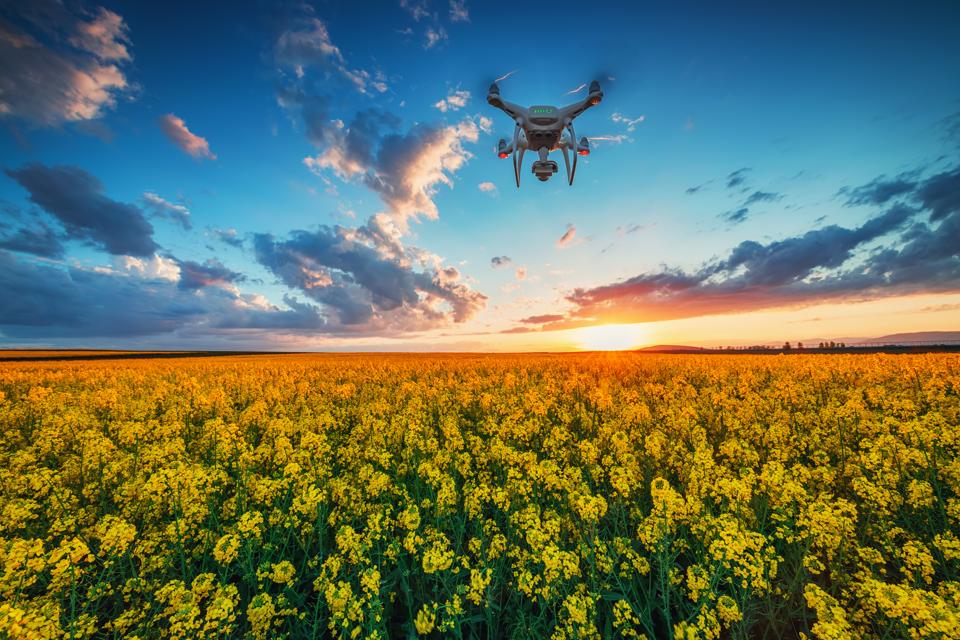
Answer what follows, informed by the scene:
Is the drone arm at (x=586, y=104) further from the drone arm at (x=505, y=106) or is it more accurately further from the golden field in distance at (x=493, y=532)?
the golden field in distance at (x=493, y=532)

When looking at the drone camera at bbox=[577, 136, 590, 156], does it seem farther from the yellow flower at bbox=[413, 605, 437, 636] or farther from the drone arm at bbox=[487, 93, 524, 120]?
the yellow flower at bbox=[413, 605, 437, 636]

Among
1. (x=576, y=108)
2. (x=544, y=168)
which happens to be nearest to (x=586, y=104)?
(x=576, y=108)

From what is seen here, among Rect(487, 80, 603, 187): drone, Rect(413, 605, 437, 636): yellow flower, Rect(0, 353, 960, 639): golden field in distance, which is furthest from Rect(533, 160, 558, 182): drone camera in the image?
Rect(413, 605, 437, 636): yellow flower

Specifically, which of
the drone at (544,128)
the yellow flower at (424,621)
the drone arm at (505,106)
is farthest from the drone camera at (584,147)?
the yellow flower at (424,621)

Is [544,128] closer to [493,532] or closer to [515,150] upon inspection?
[515,150]

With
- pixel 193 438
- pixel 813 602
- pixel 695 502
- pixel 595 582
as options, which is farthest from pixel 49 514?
pixel 813 602

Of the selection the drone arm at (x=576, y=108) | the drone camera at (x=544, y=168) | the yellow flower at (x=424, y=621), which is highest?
the drone arm at (x=576, y=108)
